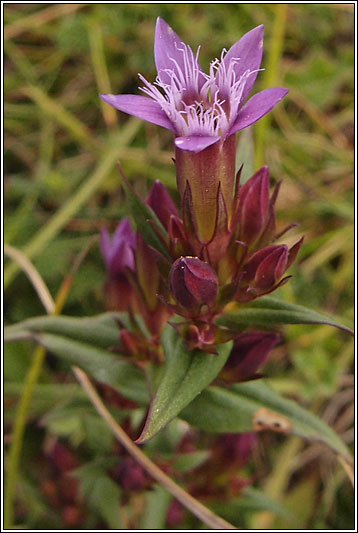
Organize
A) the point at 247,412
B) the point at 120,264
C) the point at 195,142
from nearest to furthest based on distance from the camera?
→ the point at 195,142, the point at 247,412, the point at 120,264

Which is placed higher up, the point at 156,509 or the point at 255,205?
the point at 255,205

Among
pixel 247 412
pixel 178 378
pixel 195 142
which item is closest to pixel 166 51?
pixel 195 142

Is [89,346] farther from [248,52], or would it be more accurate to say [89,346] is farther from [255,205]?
[248,52]

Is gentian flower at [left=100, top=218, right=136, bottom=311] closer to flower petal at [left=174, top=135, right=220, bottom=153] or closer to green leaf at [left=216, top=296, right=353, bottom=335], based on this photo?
green leaf at [left=216, top=296, right=353, bottom=335]

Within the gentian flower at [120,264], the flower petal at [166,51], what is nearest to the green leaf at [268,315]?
the gentian flower at [120,264]

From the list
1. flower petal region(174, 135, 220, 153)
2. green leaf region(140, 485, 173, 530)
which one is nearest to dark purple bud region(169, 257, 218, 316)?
flower petal region(174, 135, 220, 153)

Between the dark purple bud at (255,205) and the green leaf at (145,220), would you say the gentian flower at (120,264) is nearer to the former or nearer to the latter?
the green leaf at (145,220)

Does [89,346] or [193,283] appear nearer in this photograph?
[193,283]
